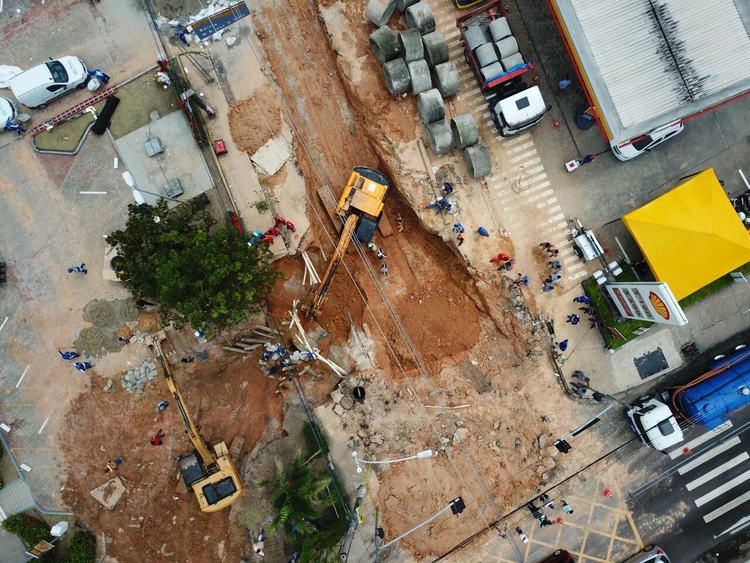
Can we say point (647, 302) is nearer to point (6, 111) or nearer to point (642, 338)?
point (642, 338)

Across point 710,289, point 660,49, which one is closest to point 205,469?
point 710,289

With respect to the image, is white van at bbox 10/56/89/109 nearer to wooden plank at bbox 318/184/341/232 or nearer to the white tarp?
the white tarp

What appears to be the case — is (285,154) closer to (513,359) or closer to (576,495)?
(513,359)

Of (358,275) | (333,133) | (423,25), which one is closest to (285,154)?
(333,133)

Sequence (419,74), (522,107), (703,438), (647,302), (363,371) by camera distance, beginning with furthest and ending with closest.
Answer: (703,438) < (363,371) < (419,74) < (522,107) < (647,302)

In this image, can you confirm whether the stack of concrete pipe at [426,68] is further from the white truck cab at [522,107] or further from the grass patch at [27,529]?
the grass patch at [27,529]

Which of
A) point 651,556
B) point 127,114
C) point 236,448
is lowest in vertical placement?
point 651,556
